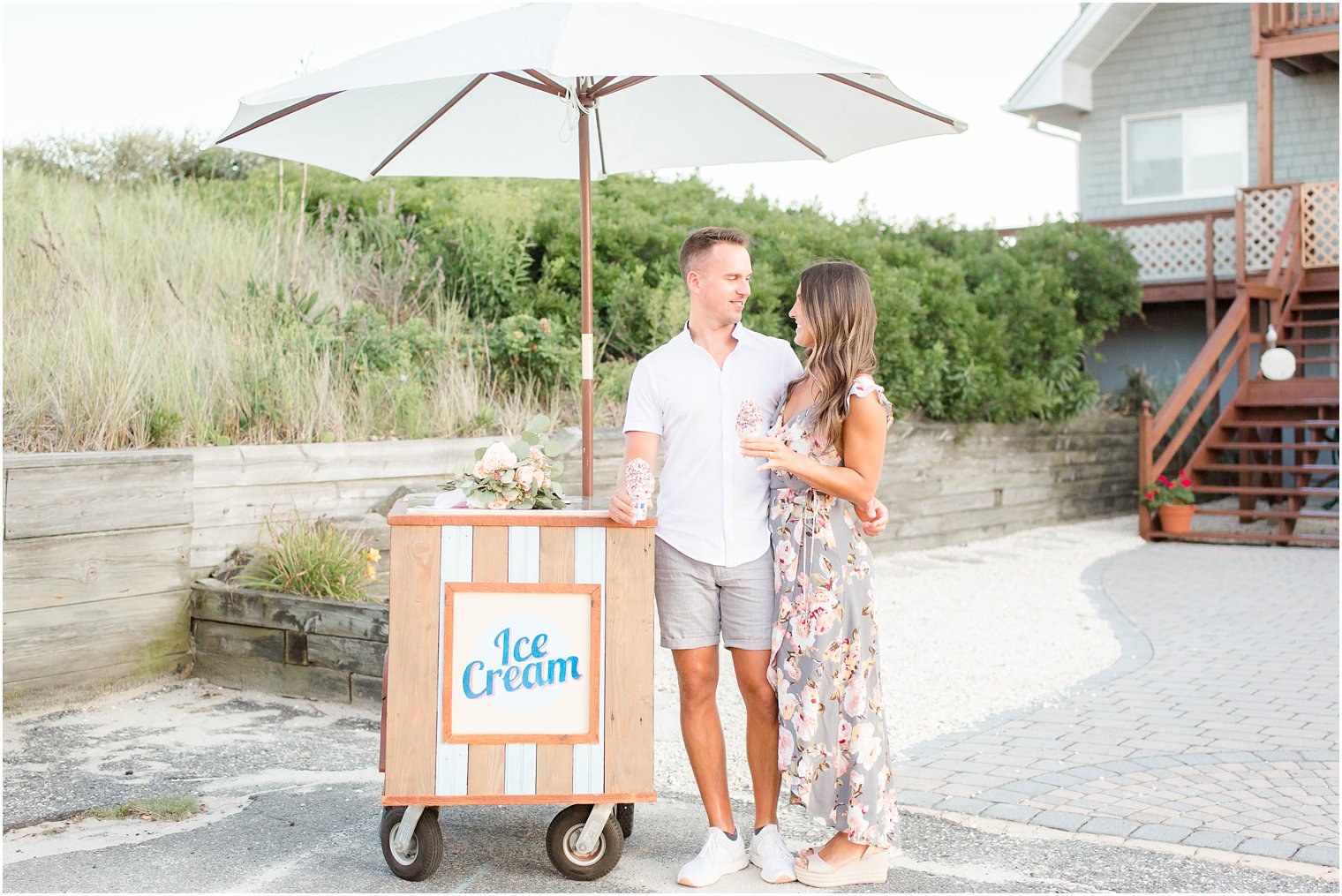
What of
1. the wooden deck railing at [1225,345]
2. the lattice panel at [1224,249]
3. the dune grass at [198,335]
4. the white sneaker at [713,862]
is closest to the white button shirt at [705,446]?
the white sneaker at [713,862]

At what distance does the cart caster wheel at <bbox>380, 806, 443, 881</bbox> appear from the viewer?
11.5 feet

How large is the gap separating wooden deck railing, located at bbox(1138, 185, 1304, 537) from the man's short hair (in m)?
9.50

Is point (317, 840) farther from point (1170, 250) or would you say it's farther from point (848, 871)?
point (1170, 250)

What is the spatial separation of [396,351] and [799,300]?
4.56m

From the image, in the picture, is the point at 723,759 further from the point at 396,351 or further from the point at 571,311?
the point at 571,311

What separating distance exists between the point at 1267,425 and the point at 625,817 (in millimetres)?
11301

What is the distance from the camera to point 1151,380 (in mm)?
16000

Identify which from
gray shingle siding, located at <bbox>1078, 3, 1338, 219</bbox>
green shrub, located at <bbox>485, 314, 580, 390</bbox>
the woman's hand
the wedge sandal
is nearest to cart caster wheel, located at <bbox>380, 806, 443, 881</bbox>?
the wedge sandal

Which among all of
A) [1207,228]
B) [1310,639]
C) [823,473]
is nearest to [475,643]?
[823,473]

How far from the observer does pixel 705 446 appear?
3590mm

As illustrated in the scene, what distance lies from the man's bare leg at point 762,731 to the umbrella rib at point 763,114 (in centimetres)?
206

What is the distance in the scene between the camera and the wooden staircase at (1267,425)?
1210 centimetres

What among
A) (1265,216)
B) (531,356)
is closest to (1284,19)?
(1265,216)

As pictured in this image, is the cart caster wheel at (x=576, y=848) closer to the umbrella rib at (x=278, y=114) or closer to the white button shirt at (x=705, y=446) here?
the white button shirt at (x=705, y=446)
